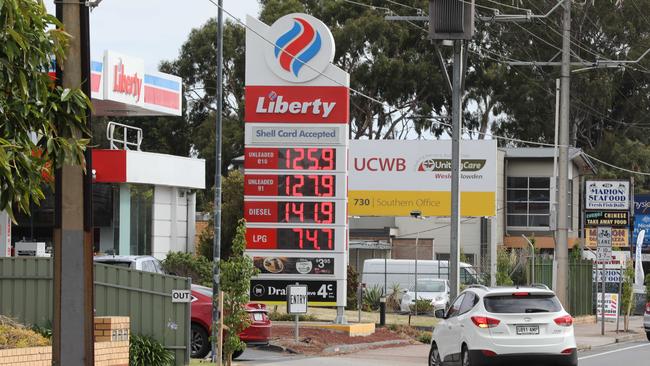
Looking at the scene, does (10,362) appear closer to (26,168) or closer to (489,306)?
(26,168)

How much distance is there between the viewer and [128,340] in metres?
18.2

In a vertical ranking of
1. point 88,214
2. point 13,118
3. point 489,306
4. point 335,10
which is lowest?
point 489,306

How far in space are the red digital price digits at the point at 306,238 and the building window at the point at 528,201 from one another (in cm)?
4100

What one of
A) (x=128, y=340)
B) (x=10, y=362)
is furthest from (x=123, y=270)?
(x=10, y=362)

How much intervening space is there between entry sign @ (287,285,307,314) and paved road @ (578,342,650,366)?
612cm

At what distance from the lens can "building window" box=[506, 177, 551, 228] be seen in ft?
228

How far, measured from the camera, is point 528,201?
69.9m

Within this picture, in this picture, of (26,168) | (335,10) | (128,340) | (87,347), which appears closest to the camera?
(26,168)

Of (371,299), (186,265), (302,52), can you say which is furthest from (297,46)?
(371,299)

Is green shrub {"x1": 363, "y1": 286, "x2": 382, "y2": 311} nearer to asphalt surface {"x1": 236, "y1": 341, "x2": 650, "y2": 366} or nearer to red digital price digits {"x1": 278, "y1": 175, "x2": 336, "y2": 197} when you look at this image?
asphalt surface {"x1": 236, "y1": 341, "x2": 650, "y2": 366}

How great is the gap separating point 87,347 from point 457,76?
1538 cm

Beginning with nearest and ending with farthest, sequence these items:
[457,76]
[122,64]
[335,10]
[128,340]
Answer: [128,340], [457,76], [122,64], [335,10]

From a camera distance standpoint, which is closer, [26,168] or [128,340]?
[26,168]

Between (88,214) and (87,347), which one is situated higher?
(88,214)
